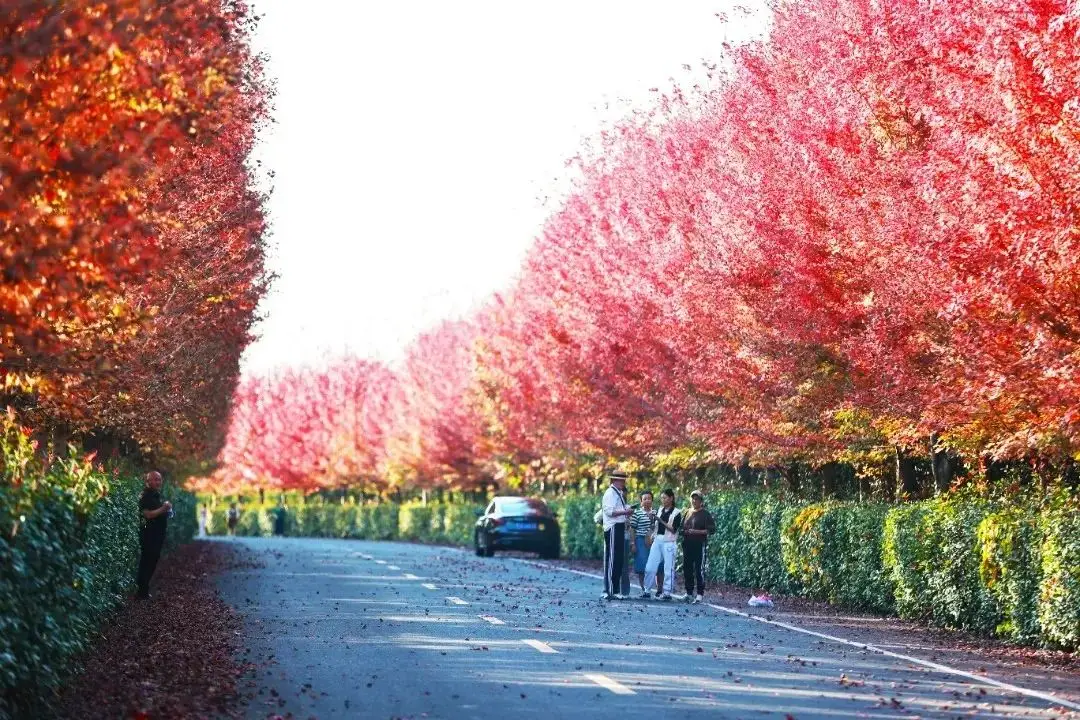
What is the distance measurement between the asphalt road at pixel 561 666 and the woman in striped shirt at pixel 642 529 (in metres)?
2.20

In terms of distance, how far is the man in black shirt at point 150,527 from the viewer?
22.7 metres

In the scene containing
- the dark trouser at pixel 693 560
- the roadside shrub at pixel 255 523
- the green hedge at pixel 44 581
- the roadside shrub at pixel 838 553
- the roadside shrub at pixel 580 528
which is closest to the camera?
the green hedge at pixel 44 581

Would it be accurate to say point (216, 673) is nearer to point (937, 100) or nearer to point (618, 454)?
point (937, 100)

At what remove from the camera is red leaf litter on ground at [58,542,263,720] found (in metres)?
11.6

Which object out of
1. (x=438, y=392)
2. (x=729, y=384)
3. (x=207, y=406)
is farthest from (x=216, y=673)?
(x=438, y=392)

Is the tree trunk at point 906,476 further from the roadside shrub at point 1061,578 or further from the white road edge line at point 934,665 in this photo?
the roadside shrub at point 1061,578

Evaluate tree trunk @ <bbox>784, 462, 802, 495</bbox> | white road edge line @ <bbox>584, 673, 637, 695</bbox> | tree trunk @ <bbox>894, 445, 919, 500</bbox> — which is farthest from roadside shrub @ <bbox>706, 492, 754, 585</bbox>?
white road edge line @ <bbox>584, 673, 637, 695</bbox>

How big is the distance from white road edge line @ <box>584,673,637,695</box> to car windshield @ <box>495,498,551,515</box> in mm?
30226

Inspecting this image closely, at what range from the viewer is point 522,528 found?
43438mm

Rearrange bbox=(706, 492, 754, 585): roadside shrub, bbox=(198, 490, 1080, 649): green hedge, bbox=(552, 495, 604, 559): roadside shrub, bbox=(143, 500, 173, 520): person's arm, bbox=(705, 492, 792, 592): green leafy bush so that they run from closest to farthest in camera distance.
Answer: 1. bbox=(198, 490, 1080, 649): green hedge
2. bbox=(143, 500, 173, 520): person's arm
3. bbox=(705, 492, 792, 592): green leafy bush
4. bbox=(706, 492, 754, 585): roadside shrub
5. bbox=(552, 495, 604, 559): roadside shrub

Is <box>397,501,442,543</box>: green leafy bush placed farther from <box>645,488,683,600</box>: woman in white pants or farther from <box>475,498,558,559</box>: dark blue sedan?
<box>645,488,683,600</box>: woman in white pants

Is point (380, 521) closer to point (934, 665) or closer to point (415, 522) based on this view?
point (415, 522)

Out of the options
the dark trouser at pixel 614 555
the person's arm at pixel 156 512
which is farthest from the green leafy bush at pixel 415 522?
the person's arm at pixel 156 512

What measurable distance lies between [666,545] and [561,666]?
11.1 m
